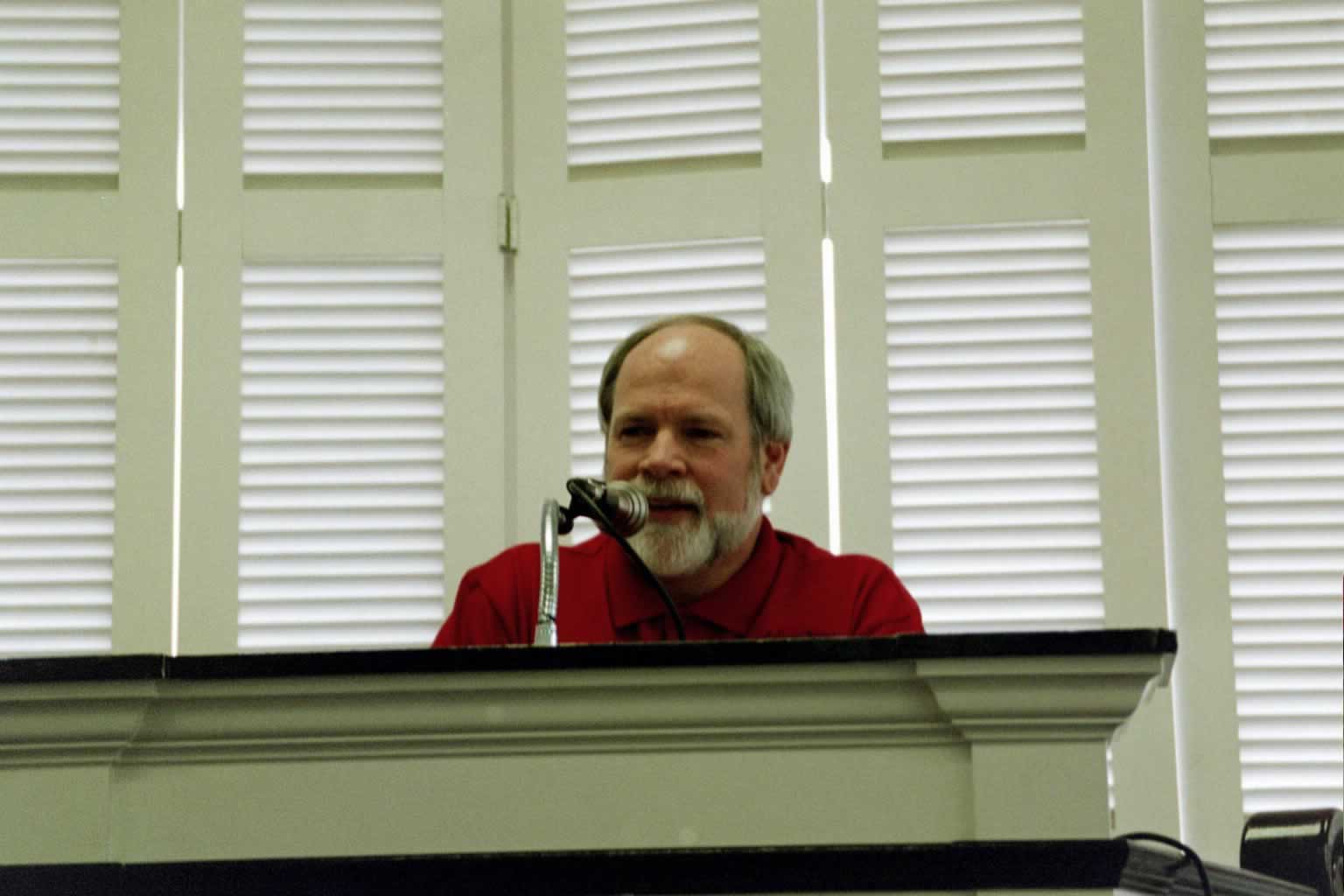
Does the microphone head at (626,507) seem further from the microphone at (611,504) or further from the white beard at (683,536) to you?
the white beard at (683,536)

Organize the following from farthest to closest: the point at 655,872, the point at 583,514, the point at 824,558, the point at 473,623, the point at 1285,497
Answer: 1. the point at 1285,497
2. the point at 824,558
3. the point at 473,623
4. the point at 583,514
5. the point at 655,872

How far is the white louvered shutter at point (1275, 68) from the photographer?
3.25 m

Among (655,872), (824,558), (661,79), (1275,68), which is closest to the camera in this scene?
(655,872)

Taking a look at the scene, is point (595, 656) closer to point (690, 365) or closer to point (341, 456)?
point (690, 365)

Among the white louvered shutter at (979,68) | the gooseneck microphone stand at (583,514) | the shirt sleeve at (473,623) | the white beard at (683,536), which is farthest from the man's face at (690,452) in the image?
the white louvered shutter at (979,68)

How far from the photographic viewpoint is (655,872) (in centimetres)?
151

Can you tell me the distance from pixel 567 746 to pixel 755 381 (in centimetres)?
138

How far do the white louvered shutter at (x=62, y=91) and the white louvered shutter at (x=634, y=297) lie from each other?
0.86 meters

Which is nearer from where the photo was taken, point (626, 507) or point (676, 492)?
point (626, 507)

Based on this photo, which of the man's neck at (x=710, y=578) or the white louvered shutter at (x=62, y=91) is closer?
the man's neck at (x=710, y=578)

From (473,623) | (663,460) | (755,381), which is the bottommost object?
(473,623)

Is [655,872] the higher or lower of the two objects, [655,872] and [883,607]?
the lower

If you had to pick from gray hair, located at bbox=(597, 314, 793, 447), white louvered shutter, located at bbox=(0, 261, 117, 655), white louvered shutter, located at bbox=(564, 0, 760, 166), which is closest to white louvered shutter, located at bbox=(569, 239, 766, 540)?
white louvered shutter, located at bbox=(564, 0, 760, 166)

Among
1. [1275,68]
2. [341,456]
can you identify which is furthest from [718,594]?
[1275,68]
